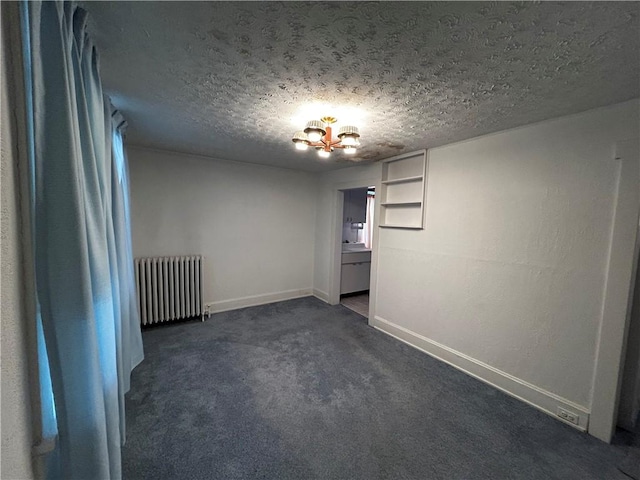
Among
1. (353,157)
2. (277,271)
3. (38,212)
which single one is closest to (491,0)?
(38,212)

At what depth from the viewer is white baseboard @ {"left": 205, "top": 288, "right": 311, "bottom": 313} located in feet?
12.7

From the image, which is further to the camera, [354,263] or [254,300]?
[354,263]

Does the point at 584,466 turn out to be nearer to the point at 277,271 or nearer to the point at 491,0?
the point at 491,0

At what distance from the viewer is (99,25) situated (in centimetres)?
114

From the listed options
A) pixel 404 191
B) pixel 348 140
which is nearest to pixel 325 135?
pixel 348 140

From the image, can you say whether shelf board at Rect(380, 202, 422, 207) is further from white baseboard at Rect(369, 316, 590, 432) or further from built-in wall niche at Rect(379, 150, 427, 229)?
white baseboard at Rect(369, 316, 590, 432)

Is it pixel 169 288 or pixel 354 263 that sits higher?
pixel 354 263

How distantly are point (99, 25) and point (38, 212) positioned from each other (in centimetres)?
94

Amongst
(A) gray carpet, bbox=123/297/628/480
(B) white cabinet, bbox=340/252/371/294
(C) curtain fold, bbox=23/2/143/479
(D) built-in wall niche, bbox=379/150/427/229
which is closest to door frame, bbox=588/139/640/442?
(A) gray carpet, bbox=123/297/628/480

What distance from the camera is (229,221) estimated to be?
12.8 feet

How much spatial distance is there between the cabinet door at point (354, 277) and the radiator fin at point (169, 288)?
7.93ft

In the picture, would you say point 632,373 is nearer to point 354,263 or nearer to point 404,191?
point 404,191

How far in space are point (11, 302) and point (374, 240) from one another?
10.9 feet

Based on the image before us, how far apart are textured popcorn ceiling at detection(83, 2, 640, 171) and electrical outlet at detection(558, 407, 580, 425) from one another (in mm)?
2276
